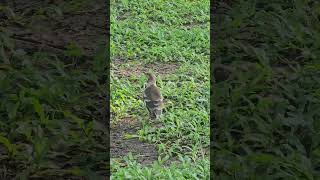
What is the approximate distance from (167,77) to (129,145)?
1.31m

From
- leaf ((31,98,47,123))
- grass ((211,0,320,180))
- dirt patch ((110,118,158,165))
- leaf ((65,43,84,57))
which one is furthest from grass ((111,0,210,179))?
leaf ((31,98,47,123))

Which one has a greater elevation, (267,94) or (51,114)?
(267,94)

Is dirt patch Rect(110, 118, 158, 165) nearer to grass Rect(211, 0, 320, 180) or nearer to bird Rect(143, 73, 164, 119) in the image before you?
bird Rect(143, 73, 164, 119)

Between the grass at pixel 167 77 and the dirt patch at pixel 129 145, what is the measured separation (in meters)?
0.04

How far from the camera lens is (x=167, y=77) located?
5.78 m

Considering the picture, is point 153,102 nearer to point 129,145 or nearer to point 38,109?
point 129,145

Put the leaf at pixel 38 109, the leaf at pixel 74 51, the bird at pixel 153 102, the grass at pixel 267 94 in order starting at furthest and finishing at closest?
1. the leaf at pixel 74 51
2. the bird at pixel 153 102
3. the leaf at pixel 38 109
4. the grass at pixel 267 94

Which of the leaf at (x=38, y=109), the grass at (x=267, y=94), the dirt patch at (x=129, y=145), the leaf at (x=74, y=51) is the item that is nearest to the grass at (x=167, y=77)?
the dirt patch at (x=129, y=145)

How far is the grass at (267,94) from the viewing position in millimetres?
4055

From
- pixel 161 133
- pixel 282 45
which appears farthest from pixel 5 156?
pixel 282 45

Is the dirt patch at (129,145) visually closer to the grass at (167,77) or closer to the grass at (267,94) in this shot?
the grass at (167,77)

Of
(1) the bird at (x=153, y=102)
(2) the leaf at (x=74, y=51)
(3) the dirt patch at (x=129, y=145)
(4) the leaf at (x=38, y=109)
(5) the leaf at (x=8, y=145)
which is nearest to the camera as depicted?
(5) the leaf at (x=8, y=145)

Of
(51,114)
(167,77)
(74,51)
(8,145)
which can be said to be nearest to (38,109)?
(51,114)

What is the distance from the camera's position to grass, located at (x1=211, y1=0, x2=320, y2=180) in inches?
160
